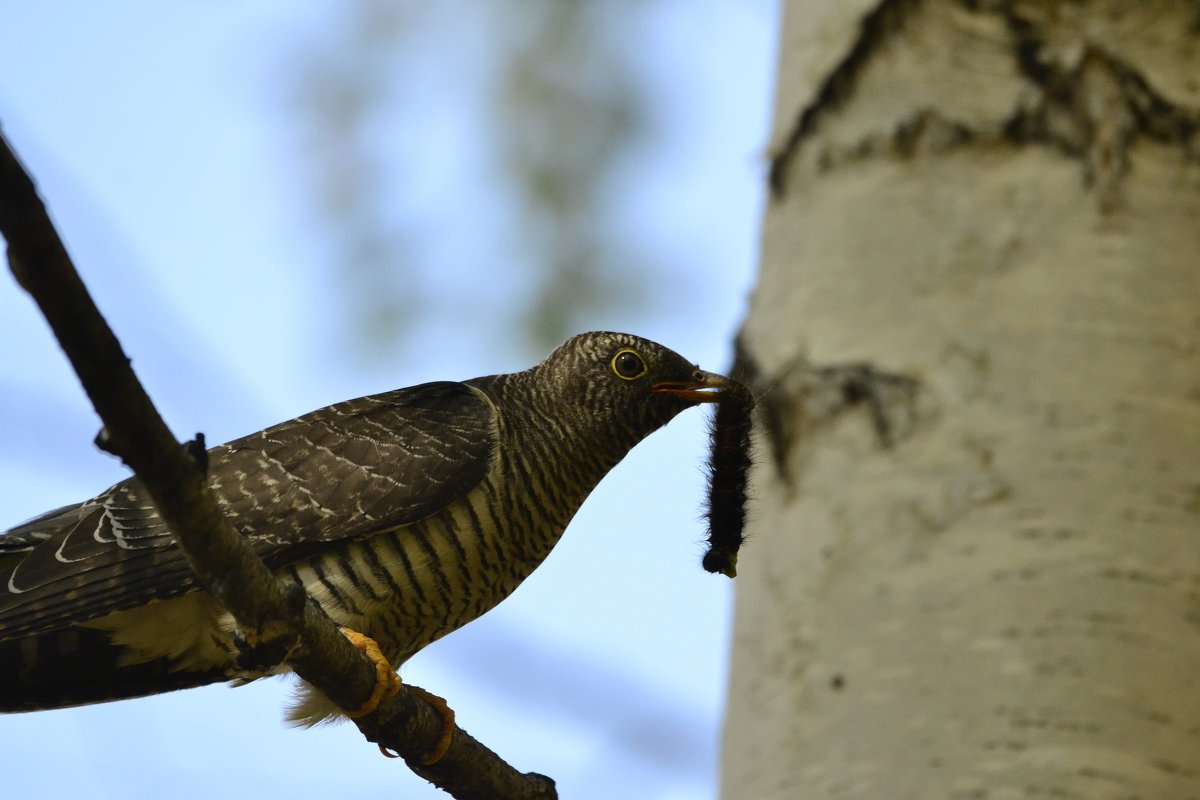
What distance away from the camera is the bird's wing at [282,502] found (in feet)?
13.4

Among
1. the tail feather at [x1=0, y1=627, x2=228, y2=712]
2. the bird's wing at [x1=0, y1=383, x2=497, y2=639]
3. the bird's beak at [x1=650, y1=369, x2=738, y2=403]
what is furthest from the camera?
the bird's beak at [x1=650, y1=369, x2=738, y2=403]

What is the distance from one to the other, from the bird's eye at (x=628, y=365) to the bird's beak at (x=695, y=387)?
0.27 ft

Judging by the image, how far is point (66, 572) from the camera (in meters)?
4.12

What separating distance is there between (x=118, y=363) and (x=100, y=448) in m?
0.21

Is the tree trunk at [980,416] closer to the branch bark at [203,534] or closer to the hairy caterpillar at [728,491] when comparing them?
the branch bark at [203,534]

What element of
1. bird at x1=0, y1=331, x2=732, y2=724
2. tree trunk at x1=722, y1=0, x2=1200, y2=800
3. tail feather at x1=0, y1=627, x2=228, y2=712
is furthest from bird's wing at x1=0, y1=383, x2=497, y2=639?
Result: tree trunk at x1=722, y1=0, x2=1200, y2=800

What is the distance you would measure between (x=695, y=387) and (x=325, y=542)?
1.57 m

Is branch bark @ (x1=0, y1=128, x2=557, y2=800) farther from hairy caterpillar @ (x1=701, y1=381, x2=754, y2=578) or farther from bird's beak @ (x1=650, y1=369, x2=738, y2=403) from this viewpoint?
bird's beak @ (x1=650, y1=369, x2=738, y2=403)

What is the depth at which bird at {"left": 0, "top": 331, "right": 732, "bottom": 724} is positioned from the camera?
4.14m

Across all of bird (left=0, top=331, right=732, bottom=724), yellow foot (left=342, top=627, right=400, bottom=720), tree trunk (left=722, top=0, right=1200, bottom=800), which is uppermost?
bird (left=0, top=331, right=732, bottom=724)

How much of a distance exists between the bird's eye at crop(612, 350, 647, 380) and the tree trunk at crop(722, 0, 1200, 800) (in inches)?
119

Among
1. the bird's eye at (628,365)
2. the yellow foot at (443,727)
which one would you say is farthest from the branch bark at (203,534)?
the bird's eye at (628,365)

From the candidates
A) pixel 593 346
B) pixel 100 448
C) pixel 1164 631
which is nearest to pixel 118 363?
pixel 100 448

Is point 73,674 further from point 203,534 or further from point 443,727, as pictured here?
point 203,534
